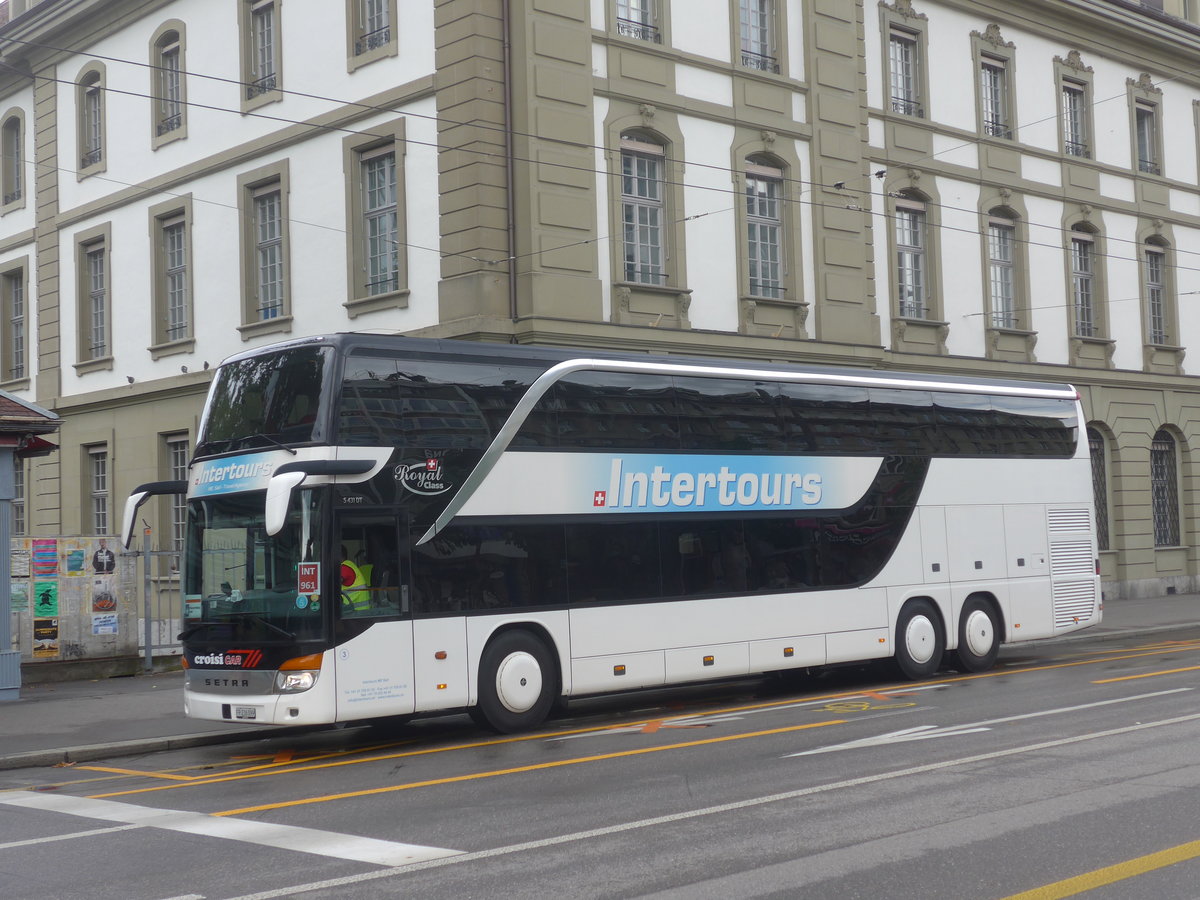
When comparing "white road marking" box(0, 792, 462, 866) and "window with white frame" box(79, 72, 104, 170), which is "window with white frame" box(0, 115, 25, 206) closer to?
"window with white frame" box(79, 72, 104, 170)

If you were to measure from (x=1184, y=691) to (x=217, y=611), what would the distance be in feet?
31.3

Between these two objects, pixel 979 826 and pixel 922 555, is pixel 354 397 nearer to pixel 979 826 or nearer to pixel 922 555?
pixel 979 826

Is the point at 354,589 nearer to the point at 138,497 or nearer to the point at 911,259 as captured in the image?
the point at 138,497

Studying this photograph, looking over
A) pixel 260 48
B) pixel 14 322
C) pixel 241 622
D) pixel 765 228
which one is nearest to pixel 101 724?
pixel 241 622

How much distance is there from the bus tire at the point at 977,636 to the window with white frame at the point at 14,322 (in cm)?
2381

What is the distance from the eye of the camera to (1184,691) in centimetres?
1480

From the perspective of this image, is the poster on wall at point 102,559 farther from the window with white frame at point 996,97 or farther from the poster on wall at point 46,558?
the window with white frame at point 996,97

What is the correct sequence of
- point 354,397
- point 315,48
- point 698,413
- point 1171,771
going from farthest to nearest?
point 315,48 < point 698,413 < point 354,397 < point 1171,771

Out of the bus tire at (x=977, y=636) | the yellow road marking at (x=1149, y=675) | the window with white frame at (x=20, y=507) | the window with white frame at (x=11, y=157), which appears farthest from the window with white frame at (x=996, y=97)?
the window with white frame at (x=20, y=507)

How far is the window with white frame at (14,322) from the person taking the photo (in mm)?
33938

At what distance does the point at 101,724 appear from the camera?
51.5ft

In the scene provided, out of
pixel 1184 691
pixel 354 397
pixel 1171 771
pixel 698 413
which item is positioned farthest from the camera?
pixel 698 413

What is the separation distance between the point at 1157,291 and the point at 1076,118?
4937 mm

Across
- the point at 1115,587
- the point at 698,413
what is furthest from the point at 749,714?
the point at 1115,587
